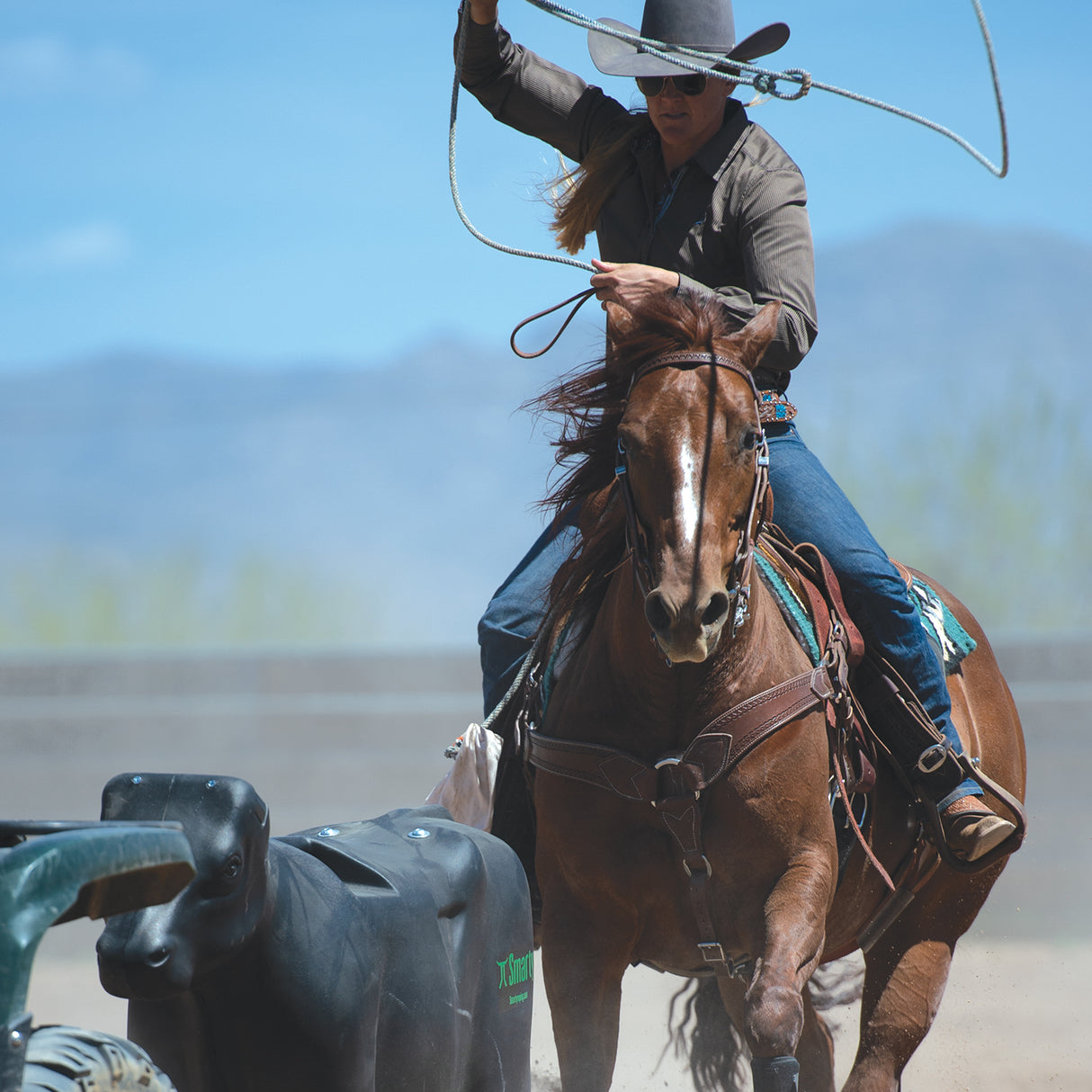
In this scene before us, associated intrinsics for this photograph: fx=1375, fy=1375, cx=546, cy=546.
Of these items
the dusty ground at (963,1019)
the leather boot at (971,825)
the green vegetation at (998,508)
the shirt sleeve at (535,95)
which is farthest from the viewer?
Answer: the green vegetation at (998,508)

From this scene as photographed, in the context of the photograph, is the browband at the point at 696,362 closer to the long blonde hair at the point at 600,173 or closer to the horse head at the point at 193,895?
the long blonde hair at the point at 600,173

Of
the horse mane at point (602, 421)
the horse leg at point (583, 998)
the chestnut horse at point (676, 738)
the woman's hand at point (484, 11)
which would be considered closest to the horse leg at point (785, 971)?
the chestnut horse at point (676, 738)

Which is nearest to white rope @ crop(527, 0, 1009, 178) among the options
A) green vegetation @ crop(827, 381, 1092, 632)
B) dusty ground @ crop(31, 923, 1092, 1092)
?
dusty ground @ crop(31, 923, 1092, 1092)

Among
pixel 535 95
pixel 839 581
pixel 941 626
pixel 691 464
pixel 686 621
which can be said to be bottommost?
pixel 941 626

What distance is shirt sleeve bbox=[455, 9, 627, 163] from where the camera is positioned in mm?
4051

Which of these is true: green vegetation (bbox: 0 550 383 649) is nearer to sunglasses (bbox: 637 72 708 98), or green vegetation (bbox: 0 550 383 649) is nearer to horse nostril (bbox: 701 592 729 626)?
sunglasses (bbox: 637 72 708 98)

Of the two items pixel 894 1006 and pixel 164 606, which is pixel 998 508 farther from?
pixel 894 1006

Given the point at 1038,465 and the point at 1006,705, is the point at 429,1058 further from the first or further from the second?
the point at 1038,465

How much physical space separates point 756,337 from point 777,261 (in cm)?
48

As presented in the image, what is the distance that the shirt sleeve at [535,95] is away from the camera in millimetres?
4051

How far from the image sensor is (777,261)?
12.0ft

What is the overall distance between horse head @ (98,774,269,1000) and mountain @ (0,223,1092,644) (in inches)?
77.6

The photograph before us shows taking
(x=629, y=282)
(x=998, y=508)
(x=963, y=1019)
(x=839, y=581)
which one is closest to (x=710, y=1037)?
(x=839, y=581)

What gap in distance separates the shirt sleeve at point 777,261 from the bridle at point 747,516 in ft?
1.09
